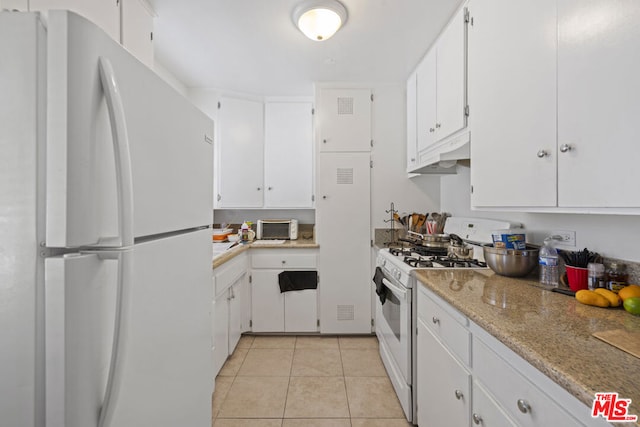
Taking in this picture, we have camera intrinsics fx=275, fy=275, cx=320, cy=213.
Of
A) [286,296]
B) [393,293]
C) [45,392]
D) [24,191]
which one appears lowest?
[286,296]

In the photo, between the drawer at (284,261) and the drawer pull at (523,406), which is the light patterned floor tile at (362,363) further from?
the drawer pull at (523,406)

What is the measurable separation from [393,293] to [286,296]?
4.02 ft

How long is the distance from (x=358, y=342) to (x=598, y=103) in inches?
95.1

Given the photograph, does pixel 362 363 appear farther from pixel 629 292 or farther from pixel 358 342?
pixel 629 292

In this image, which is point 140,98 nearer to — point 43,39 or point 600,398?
point 43,39

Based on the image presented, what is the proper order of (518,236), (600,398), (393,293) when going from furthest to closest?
(393,293) < (518,236) < (600,398)

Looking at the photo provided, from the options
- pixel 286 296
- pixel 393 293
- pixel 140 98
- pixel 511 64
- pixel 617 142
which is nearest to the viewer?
pixel 140 98

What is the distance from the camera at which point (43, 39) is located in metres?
0.57

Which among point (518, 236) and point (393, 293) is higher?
point (518, 236)

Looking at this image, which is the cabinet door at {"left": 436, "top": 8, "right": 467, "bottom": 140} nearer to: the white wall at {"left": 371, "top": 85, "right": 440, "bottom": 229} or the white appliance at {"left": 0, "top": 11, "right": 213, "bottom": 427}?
the white wall at {"left": 371, "top": 85, "right": 440, "bottom": 229}

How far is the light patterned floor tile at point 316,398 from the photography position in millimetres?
1729

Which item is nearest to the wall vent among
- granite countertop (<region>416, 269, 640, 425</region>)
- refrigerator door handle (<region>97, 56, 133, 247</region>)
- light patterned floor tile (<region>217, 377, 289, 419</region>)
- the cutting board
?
light patterned floor tile (<region>217, 377, 289, 419</region>)

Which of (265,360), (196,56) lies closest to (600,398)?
(265,360)

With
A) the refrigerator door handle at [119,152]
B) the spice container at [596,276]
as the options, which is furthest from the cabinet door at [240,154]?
the spice container at [596,276]
